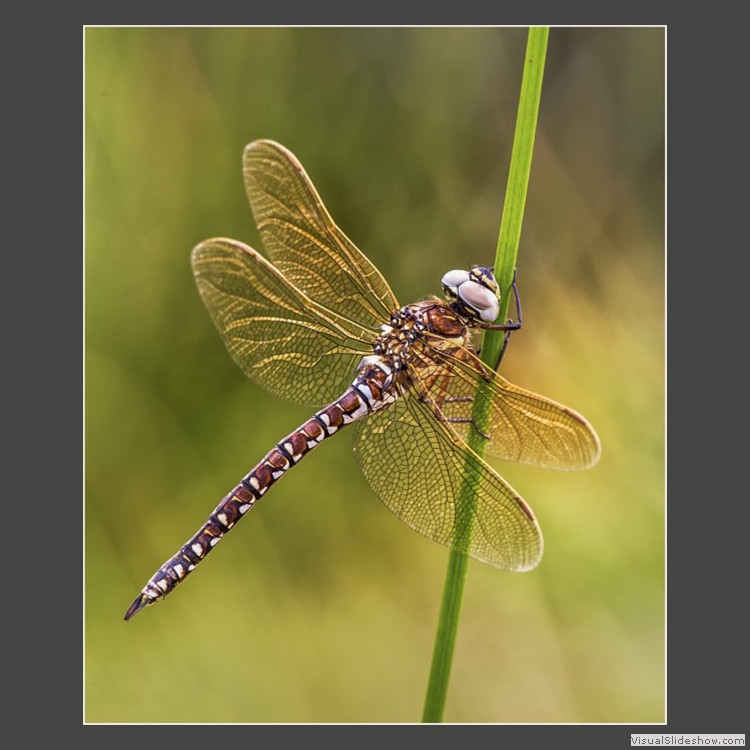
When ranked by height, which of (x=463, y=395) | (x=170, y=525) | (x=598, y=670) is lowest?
(x=598, y=670)

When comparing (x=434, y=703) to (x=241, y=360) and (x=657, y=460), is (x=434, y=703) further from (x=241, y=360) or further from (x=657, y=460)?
(x=657, y=460)

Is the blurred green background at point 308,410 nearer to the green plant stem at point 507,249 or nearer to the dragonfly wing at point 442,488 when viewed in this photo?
the dragonfly wing at point 442,488

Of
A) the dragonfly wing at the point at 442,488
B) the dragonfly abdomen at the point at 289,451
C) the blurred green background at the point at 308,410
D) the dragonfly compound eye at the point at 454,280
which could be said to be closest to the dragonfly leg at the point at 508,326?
the dragonfly compound eye at the point at 454,280

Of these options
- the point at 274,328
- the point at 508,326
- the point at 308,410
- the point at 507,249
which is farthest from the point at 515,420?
the point at 308,410

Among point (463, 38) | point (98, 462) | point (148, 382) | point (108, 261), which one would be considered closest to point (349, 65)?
point (463, 38)

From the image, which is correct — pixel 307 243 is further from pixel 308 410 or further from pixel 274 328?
pixel 308 410
